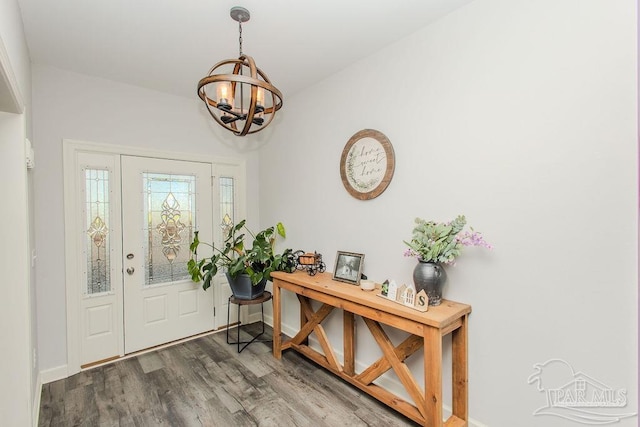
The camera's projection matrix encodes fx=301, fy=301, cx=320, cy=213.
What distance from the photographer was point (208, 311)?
11.5 feet

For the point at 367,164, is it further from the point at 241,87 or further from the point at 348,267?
the point at 241,87

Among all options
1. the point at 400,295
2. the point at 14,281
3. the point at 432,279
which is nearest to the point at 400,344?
the point at 400,295

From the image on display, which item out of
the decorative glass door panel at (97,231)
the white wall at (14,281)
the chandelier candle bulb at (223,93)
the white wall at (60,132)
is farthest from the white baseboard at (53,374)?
the chandelier candle bulb at (223,93)

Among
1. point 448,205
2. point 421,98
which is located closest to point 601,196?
point 448,205

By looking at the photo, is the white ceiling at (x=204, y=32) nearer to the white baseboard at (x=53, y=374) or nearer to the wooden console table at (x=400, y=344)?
the wooden console table at (x=400, y=344)

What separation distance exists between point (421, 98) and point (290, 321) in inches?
104

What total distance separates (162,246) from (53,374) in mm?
1349

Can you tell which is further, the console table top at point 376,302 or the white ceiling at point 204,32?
the white ceiling at point 204,32

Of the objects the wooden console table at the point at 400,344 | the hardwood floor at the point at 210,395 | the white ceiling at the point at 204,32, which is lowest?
the hardwood floor at the point at 210,395

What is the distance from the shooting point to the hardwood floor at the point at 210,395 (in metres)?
2.08

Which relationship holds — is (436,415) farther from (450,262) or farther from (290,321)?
(290,321)

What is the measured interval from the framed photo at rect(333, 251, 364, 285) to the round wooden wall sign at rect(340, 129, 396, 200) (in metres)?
0.50

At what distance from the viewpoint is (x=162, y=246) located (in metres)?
3.21

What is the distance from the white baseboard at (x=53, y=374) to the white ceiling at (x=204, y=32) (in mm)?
2617
